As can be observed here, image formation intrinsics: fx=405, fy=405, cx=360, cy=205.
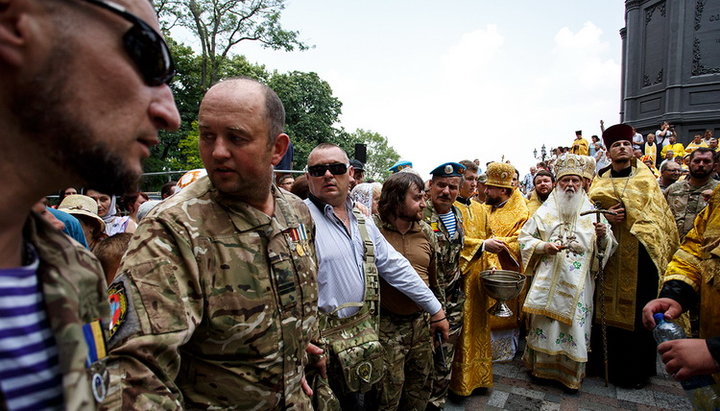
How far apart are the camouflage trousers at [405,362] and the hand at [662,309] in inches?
Result: 63.0

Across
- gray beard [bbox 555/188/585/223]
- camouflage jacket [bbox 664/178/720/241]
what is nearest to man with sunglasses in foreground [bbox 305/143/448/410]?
gray beard [bbox 555/188/585/223]

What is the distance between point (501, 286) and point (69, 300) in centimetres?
362

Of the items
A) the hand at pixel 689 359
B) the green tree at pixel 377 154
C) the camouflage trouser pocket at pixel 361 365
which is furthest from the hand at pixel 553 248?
the green tree at pixel 377 154

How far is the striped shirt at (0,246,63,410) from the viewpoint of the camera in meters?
0.69

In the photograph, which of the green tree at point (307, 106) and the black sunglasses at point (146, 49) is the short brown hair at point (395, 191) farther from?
the green tree at point (307, 106)

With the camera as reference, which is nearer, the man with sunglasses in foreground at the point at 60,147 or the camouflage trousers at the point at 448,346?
the man with sunglasses in foreground at the point at 60,147

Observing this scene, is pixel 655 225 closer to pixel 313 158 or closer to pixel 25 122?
pixel 313 158

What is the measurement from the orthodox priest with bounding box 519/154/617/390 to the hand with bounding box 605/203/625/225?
0.09 m

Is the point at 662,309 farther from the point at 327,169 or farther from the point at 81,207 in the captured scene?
the point at 81,207

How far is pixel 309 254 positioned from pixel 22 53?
1262 millimetres

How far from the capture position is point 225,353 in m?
1.39

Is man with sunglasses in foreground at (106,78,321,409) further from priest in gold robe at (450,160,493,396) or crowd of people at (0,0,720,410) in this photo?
priest in gold robe at (450,160,493,396)

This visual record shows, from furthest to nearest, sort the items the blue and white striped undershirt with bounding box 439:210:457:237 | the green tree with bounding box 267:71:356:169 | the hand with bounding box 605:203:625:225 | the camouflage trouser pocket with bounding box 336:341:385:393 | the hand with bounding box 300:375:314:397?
1. the green tree with bounding box 267:71:356:169
2. the hand with bounding box 605:203:625:225
3. the blue and white striped undershirt with bounding box 439:210:457:237
4. the camouflage trouser pocket with bounding box 336:341:385:393
5. the hand with bounding box 300:375:314:397

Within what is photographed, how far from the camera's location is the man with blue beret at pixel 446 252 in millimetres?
3979
